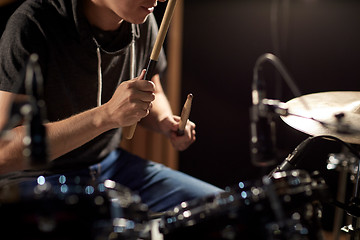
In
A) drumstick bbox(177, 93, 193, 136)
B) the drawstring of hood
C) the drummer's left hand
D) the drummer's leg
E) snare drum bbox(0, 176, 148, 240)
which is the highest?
the drawstring of hood

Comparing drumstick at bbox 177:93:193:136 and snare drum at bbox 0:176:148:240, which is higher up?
snare drum at bbox 0:176:148:240

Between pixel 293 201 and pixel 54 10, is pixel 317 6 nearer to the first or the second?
pixel 54 10

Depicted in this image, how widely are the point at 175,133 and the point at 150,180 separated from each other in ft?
→ 0.53

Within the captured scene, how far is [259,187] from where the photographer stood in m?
0.88

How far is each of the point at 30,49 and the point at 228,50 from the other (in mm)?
1315

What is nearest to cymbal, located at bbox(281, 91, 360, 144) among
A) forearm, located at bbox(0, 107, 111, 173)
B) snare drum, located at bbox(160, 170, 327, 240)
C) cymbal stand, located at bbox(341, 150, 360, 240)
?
cymbal stand, located at bbox(341, 150, 360, 240)

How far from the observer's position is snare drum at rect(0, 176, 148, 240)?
0.77 m

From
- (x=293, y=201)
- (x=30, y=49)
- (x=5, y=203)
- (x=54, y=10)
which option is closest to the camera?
(x=5, y=203)

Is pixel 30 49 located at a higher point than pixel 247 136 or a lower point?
higher

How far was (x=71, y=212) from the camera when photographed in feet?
2.60

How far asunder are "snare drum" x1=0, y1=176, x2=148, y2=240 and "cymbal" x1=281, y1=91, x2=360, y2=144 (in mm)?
467

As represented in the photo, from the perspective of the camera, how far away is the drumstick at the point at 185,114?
1.33 m

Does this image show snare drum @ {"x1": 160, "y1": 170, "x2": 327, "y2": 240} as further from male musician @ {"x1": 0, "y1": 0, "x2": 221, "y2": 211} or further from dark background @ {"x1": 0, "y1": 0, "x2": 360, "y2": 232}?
dark background @ {"x1": 0, "y1": 0, "x2": 360, "y2": 232}

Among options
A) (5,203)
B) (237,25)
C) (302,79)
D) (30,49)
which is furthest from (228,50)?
(5,203)
